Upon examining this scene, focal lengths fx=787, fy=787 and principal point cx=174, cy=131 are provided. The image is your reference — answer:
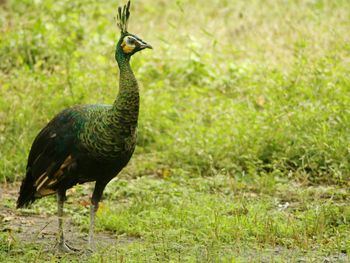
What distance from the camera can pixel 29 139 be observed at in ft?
29.0

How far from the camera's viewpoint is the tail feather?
6551mm

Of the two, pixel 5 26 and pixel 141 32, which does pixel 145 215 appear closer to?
pixel 5 26

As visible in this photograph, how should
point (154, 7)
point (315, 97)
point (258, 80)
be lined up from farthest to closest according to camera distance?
point (154, 7)
point (258, 80)
point (315, 97)

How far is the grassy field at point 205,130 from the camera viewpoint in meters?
6.20

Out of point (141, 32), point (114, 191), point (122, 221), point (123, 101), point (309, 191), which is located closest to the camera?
point (123, 101)

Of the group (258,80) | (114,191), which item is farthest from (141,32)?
(114,191)

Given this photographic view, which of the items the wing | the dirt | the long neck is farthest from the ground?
the long neck

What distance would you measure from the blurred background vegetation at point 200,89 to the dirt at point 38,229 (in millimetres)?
873

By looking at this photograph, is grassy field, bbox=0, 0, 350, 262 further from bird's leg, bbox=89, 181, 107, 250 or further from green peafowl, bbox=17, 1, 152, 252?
green peafowl, bbox=17, 1, 152, 252

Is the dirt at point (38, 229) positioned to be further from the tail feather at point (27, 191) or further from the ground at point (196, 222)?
the tail feather at point (27, 191)

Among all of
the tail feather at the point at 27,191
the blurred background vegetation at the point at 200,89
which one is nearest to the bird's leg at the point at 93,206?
the tail feather at the point at 27,191

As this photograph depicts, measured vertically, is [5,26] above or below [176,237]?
above

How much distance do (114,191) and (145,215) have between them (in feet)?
3.54

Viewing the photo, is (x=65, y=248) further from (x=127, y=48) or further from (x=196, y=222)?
(x=127, y=48)
